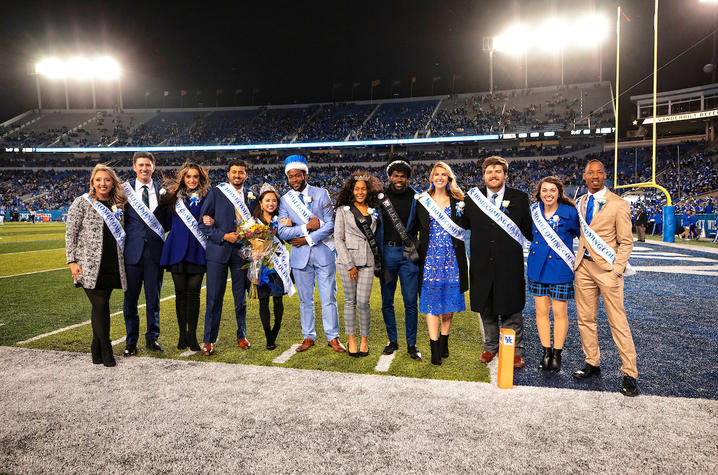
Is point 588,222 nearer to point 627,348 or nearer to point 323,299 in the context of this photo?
point 627,348

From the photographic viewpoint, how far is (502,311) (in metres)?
3.90

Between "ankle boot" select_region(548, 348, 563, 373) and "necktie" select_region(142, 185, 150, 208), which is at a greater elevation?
"necktie" select_region(142, 185, 150, 208)

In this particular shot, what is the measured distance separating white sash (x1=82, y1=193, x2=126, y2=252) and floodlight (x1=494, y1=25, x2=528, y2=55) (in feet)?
130

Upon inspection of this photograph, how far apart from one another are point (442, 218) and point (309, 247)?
4.83ft

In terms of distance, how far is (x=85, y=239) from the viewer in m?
3.99

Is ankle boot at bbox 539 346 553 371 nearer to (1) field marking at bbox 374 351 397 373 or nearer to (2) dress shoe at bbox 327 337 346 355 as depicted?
(1) field marking at bbox 374 351 397 373

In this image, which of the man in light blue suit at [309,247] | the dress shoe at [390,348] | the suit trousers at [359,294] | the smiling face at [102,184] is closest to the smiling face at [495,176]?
the suit trousers at [359,294]

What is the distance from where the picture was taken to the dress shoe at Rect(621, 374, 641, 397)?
3.25 m

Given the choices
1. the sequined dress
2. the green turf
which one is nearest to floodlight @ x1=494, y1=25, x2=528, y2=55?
the green turf

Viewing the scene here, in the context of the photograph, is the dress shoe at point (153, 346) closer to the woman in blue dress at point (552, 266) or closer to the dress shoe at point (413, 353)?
the dress shoe at point (413, 353)

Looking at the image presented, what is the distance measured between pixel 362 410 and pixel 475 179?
3886 cm

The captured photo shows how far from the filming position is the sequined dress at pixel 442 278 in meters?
4.02

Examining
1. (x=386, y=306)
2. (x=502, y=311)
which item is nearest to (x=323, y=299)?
(x=386, y=306)

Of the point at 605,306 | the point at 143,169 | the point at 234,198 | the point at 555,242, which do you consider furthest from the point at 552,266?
the point at 143,169
